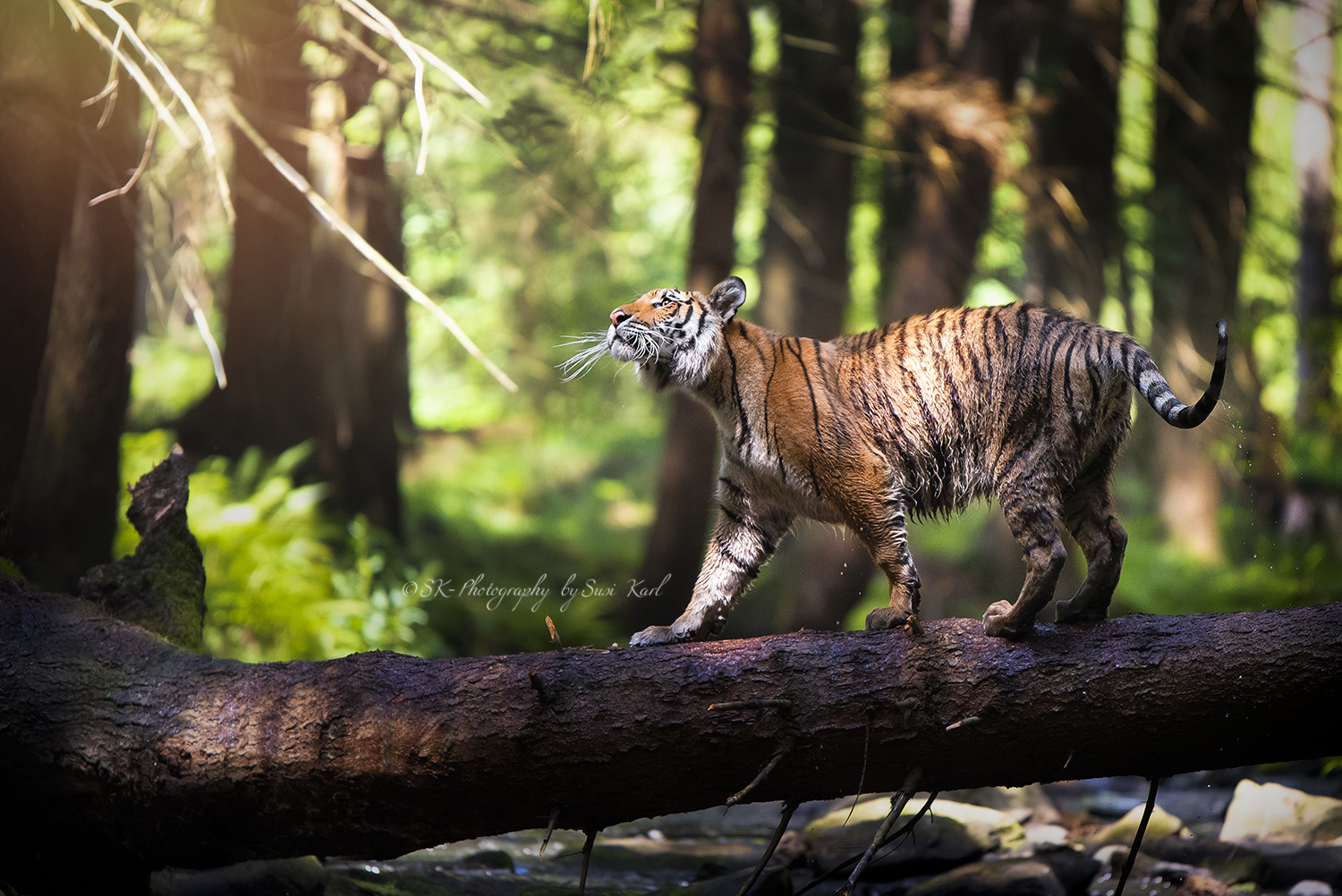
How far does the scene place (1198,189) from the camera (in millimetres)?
9461

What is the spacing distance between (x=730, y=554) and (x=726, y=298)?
1.24 m

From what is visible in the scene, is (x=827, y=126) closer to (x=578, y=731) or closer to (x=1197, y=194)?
(x=1197, y=194)

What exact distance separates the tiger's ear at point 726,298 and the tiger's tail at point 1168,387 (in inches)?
68.3

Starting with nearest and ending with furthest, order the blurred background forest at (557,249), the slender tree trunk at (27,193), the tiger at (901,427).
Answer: the tiger at (901,427) → the slender tree trunk at (27,193) → the blurred background forest at (557,249)

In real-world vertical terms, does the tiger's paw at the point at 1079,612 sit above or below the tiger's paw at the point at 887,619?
above

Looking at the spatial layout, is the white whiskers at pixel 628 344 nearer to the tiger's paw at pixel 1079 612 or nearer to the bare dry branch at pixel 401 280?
the bare dry branch at pixel 401 280

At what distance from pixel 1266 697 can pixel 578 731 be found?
2.37 meters

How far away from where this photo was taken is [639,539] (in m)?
14.0

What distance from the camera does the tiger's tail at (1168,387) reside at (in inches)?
123

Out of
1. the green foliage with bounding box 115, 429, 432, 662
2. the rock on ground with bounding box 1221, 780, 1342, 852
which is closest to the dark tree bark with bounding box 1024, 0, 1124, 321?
the rock on ground with bounding box 1221, 780, 1342, 852

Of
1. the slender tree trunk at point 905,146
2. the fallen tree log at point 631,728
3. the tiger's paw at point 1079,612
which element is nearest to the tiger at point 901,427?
the tiger's paw at point 1079,612

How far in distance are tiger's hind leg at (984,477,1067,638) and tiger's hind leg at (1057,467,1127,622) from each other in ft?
0.47

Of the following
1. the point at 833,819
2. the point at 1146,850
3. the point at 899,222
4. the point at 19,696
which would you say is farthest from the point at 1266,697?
the point at 899,222

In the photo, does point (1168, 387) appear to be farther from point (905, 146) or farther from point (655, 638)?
point (905, 146)
